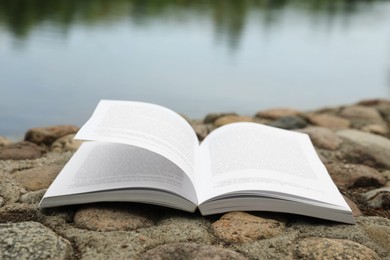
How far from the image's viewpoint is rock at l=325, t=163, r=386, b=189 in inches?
79.2

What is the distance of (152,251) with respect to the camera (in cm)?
133

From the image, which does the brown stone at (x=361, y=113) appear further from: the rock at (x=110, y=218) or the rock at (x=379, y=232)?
the rock at (x=110, y=218)

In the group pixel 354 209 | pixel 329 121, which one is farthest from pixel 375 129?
pixel 354 209

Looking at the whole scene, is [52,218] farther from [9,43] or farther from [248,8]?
[248,8]

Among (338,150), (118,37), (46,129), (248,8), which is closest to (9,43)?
(118,37)

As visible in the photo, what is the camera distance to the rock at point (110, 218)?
145 cm

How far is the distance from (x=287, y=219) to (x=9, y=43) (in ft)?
15.0

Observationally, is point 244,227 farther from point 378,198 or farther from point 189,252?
point 378,198

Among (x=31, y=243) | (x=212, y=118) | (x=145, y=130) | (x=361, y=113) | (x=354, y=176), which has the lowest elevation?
(x=361, y=113)

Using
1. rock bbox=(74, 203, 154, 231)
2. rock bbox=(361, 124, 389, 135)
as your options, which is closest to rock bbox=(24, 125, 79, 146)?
rock bbox=(74, 203, 154, 231)

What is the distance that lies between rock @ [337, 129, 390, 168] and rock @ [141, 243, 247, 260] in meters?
1.23

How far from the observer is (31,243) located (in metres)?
1.30

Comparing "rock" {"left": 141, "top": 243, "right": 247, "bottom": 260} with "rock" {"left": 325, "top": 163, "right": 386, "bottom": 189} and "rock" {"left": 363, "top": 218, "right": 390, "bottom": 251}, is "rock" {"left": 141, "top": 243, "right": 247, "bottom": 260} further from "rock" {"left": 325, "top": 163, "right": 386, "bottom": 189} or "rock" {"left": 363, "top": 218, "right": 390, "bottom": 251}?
"rock" {"left": 325, "top": 163, "right": 386, "bottom": 189}

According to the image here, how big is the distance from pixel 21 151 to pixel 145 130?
79 cm
